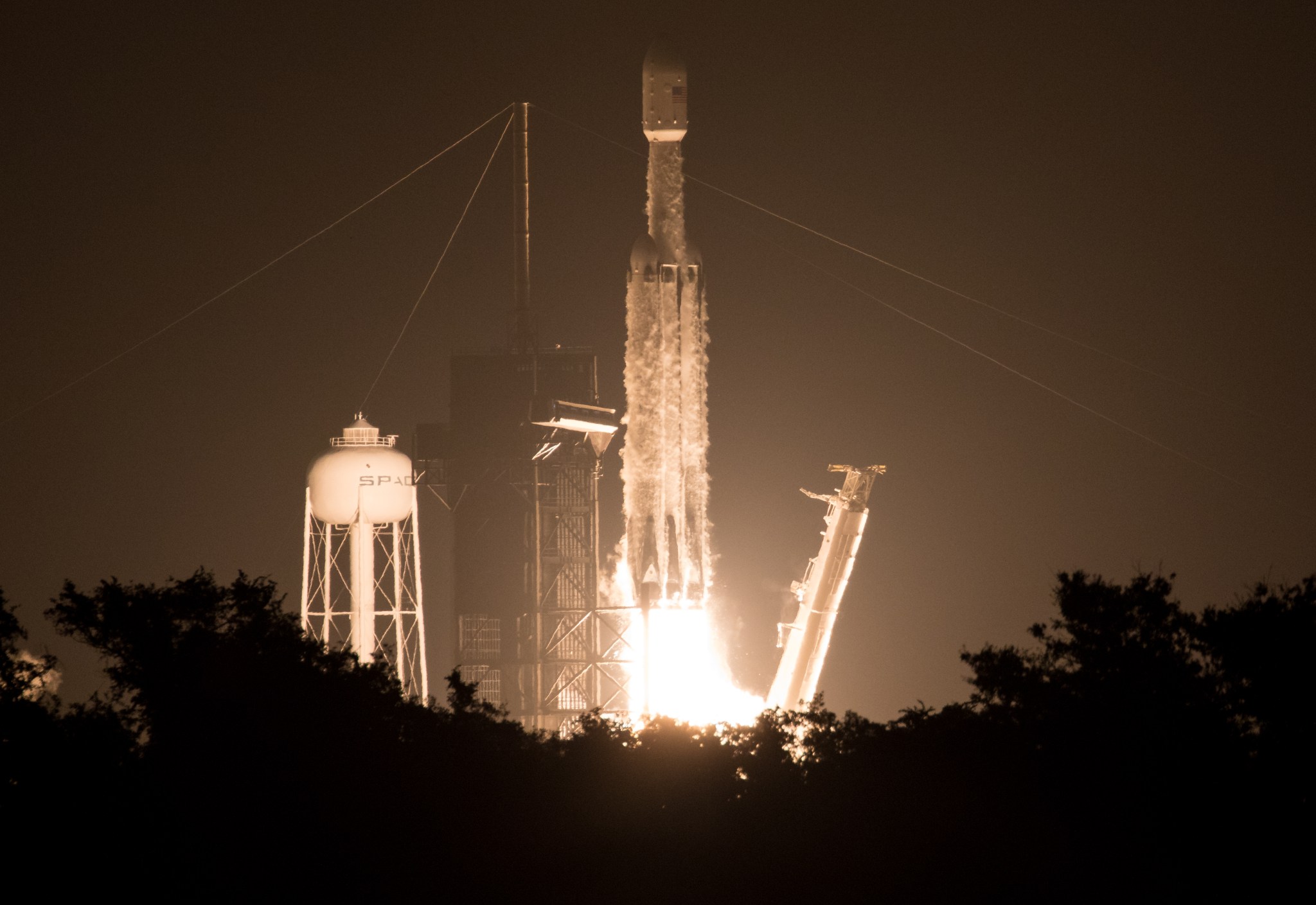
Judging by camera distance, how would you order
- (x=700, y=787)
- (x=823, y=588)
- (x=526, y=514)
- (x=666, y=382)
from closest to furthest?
(x=700, y=787)
(x=823, y=588)
(x=666, y=382)
(x=526, y=514)

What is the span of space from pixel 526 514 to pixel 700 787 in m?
45.8

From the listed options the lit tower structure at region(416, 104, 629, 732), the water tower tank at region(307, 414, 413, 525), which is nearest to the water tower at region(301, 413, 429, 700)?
the water tower tank at region(307, 414, 413, 525)

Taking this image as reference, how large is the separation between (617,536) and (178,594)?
46343mm

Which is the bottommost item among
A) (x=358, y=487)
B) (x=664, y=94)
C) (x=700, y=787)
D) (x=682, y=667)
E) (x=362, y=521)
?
(x=700, y=787)

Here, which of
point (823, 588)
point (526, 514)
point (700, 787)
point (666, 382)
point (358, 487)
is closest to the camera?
point (700, 787)

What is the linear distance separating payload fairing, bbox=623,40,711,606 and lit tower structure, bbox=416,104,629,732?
7.32 m

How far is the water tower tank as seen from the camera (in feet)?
238

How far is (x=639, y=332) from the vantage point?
69.7 meters

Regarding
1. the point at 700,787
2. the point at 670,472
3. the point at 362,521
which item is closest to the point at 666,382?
the point at 670,472

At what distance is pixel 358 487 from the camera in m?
72.4

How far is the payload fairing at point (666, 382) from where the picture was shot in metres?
67.8

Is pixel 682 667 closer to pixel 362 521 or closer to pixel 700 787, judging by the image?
pixel 362 521

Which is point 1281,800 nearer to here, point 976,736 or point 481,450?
point 976,736

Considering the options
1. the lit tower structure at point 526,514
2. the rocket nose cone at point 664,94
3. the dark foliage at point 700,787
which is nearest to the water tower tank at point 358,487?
the lit tower structure at point 526,514
